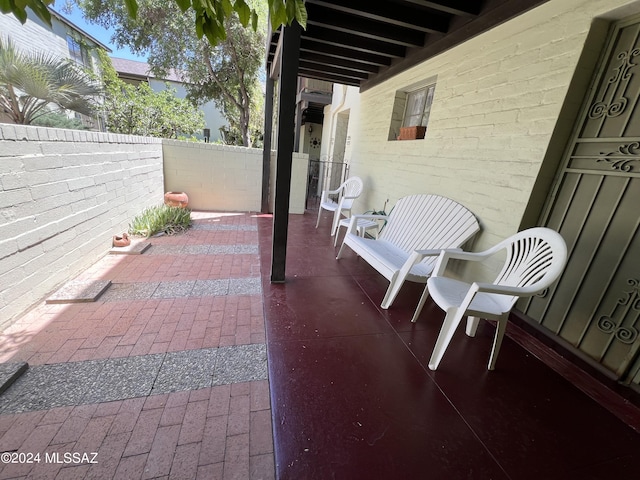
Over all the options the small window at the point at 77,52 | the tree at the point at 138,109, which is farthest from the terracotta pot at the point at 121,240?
the small window at the point at 77,52

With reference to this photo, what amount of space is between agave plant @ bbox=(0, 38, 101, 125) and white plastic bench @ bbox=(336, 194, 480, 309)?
15.9ft

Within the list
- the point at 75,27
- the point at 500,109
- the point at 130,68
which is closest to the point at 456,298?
the point at 500,109

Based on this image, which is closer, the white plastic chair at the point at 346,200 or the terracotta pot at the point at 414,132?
the terracotta pot at the point at 414,132

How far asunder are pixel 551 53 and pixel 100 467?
3534 millimetres

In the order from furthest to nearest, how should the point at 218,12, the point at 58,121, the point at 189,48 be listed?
the point at 189,48, the point at 58,121, the point at 218,12

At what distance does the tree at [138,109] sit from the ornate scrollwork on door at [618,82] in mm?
7680

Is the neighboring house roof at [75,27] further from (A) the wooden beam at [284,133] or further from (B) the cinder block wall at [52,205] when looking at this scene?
(A) the wooden beam at [284,133]

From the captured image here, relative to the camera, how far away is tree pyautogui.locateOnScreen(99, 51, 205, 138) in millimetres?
5891

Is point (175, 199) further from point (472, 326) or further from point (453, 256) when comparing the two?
point (472, 326)

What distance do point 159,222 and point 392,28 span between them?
12.9 ft

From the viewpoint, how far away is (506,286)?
5.36ft

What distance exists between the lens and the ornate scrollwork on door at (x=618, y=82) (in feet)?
5.49

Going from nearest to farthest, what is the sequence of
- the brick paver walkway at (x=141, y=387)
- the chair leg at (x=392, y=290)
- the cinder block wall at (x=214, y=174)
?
the brick paver walkway at (x=141, y=387)
the chair leg at (x=392, y=290)
the cinder block wall at (x=214, y=174)

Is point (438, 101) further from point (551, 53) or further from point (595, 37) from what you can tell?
point (595, 37)
